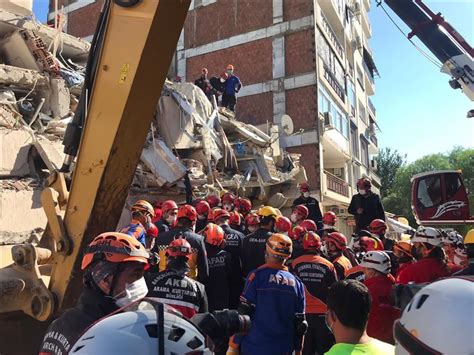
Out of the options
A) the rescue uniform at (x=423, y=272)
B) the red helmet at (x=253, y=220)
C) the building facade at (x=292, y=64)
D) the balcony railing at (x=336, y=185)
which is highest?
the building facade at (x=292, y=64)

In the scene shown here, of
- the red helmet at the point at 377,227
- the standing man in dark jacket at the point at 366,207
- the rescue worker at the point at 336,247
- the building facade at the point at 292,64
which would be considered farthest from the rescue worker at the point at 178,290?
the building facade at the point at 292,64

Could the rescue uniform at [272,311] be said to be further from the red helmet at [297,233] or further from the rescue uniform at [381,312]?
the red helmet at [297,233]

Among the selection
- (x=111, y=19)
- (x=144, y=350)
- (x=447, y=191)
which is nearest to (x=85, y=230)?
(x=111, y=19)

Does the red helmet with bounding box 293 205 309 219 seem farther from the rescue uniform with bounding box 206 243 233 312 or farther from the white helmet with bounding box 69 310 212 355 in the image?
the white helmet with bounding box 69 310 212 355

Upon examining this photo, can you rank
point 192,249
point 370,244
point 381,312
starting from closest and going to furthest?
point 381,312
point 192,249
point 370,244

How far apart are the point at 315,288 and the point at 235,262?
4.73ft

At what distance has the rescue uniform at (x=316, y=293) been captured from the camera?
4.88 meters

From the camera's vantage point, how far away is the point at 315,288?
4895 mm

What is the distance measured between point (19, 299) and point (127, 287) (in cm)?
179

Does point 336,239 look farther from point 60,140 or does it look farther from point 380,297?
point 60,140

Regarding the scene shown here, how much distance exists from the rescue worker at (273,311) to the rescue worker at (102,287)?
1960 millimetres

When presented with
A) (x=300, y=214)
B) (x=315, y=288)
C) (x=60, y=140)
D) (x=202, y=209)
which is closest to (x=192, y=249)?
(x=315, y=288)

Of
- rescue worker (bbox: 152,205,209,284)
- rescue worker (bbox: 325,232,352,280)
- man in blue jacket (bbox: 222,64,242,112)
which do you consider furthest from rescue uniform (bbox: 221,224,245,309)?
man in blue jacket (bbox: 222,64,242,112)

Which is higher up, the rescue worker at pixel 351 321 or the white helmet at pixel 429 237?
the white helmet at pixel 429 237
